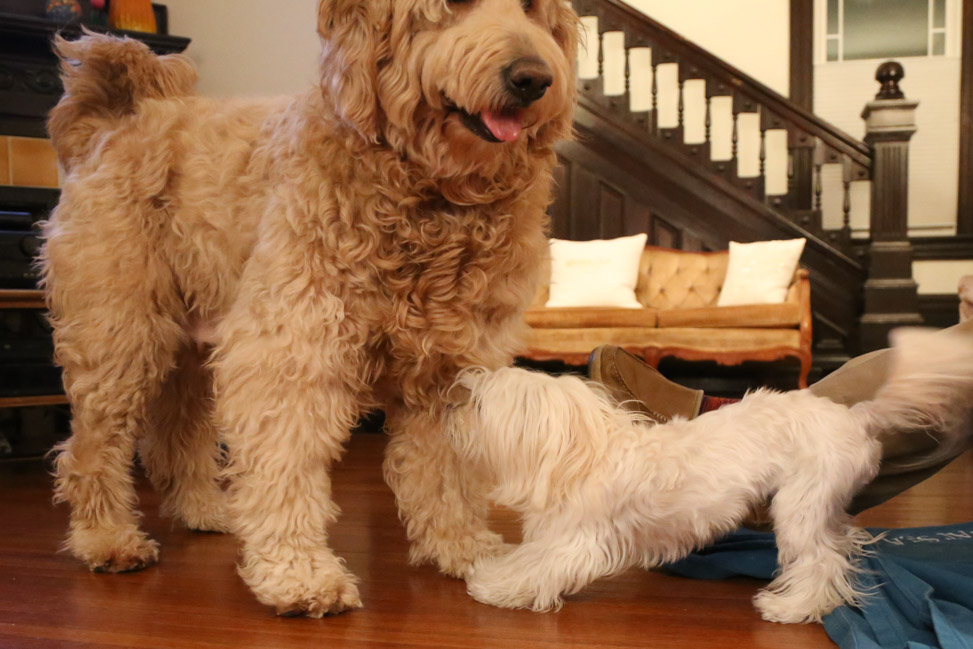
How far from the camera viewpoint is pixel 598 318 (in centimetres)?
518

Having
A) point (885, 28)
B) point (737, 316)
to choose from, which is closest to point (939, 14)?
point (885, 28)

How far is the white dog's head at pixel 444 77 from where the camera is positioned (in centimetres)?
139

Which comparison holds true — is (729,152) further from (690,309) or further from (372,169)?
(372,169)

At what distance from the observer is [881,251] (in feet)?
19.2

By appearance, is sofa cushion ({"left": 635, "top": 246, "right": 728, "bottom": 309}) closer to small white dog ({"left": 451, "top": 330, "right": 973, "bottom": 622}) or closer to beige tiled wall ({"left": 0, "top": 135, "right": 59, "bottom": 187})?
beige tiled wall ({"left": 0, "top": 135, "right": 59, "bottom": 187})

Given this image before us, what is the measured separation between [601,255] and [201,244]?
13.1 ft

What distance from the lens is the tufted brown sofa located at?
4945 mm

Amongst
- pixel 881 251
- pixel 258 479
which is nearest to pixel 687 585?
pixel 258 479

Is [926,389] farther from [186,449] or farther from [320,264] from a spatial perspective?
[186,449]

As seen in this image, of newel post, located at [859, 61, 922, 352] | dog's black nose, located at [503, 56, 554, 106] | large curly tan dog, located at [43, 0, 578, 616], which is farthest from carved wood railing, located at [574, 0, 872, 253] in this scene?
dog's black nose, located at [503, 56, 554, 106]

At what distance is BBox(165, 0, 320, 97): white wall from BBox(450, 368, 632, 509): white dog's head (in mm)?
5187

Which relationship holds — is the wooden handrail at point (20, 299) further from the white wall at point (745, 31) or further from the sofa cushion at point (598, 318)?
the white wall at point (745, 31)

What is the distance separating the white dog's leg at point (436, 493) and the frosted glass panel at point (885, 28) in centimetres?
629

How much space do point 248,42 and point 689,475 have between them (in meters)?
5.76
